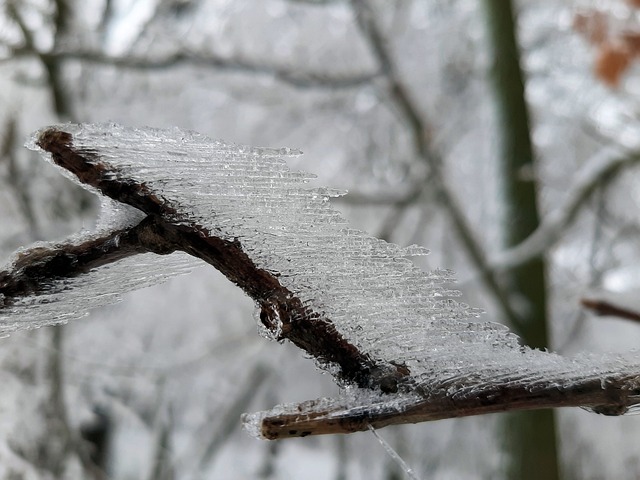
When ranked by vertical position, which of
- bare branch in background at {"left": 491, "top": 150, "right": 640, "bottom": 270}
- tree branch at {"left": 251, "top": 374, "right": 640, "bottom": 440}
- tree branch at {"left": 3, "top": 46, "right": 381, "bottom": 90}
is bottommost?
tree branch at {"left": 251, "top": 374, "right": 640, "bottom": 440}

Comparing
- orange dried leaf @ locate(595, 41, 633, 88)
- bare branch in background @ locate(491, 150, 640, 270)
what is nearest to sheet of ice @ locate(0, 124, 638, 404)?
bare branch in background @ locate(491, 150, 640, 270)

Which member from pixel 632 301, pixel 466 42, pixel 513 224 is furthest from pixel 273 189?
pixel 466 42

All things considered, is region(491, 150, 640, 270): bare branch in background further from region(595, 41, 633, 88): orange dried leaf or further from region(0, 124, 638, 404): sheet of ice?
region(0, 124, 638, 404): sheet of ice

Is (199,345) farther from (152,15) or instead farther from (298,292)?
(298,292)

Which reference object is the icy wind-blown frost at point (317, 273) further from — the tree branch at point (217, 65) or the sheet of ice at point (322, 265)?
the tree branch at point (217, 65)

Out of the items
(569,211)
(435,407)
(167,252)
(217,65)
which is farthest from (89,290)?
(217,65)

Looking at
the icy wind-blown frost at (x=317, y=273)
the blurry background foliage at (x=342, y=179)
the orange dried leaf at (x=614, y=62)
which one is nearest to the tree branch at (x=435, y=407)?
the icy wind-blown frost at (x=317, y=273)

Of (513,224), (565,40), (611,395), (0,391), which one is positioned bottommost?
(611,395)
